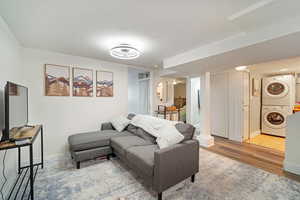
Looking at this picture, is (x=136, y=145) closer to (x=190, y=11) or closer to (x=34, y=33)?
(x=190, y=11)

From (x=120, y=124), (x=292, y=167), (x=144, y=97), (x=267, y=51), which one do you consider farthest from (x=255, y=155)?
(x=144, y=97)

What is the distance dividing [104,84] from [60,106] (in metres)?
1.17

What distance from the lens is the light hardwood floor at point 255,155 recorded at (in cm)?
239

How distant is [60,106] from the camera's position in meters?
3.00

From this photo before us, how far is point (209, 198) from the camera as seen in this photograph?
1.67m

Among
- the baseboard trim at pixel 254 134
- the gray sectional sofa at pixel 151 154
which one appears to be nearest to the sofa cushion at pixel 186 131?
the gray sectional sofa at pixel 151 154

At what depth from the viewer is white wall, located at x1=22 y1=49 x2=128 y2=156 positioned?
2.72m

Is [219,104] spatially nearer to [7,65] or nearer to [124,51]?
[124,51]

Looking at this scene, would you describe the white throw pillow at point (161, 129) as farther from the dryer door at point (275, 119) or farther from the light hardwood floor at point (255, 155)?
the dryer door at point (275, 119)

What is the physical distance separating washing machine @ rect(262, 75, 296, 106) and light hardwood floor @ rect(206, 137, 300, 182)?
79.4 inches

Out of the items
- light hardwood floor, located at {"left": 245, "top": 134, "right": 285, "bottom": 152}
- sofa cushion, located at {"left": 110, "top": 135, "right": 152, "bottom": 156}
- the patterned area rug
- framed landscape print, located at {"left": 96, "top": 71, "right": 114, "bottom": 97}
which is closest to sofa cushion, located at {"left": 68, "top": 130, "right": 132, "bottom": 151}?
sofa cushion, located at {"left": 110, "top": 135, "right": 152, "bottom": 156}

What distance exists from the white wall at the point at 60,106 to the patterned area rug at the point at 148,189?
0.78 m

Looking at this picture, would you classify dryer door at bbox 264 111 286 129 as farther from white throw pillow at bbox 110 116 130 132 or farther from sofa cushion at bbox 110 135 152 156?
white throw pillow at bbox 110 116 130 132

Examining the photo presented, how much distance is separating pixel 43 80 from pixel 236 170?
4273 millimetres
